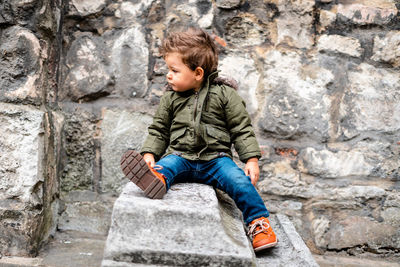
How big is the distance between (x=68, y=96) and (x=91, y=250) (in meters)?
0.91

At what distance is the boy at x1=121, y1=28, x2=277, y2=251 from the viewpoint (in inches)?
64.7

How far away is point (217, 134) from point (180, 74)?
32cm

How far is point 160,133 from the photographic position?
186cm

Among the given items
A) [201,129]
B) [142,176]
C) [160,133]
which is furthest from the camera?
[160,133]

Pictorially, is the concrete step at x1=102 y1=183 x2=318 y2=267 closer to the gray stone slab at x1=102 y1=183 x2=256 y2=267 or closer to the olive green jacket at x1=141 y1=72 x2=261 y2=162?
the gray stone slab at x1=102 y1=183 x2=256 y2=267

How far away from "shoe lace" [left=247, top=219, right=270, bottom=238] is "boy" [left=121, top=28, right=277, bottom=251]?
17 mm

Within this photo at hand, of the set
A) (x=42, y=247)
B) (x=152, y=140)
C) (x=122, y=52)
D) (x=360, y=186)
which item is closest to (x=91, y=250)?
(x=42, y=247)

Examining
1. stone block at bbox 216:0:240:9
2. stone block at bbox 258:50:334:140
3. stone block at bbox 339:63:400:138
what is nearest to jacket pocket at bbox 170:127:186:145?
stone block at bbox 258:50:334:140

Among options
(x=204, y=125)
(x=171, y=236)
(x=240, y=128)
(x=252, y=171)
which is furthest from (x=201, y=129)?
(x=171, y=236)

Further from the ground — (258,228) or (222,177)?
(222,177)

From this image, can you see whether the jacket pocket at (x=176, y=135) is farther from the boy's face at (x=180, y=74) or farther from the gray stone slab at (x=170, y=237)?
the gray stone slab at (x=170, y=237)

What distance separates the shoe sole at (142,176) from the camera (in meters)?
1.37

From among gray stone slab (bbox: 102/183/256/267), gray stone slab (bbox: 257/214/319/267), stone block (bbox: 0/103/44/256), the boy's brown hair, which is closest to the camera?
gray stone slab (bbox: 102/183/256/267)

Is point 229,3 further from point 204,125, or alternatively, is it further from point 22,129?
point 22,129
